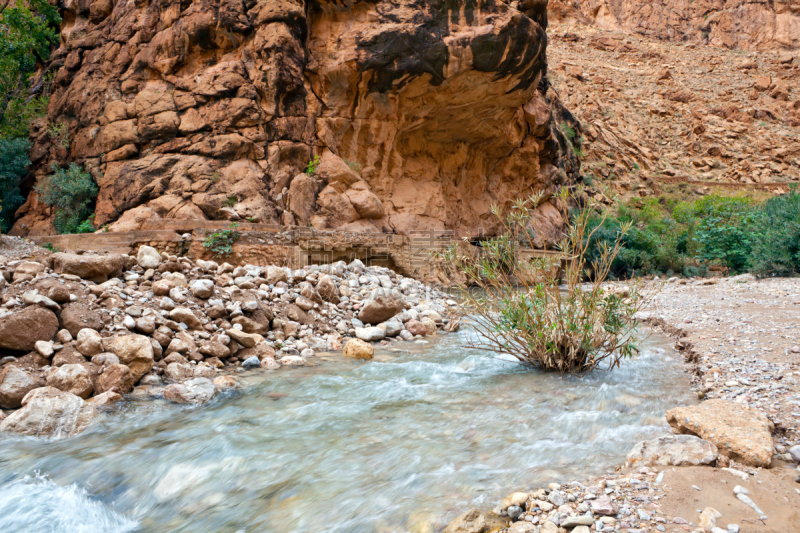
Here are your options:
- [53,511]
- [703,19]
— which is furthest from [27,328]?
[703,19]

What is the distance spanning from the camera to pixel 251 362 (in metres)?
4.45

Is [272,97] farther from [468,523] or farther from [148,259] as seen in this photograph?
[468,523]

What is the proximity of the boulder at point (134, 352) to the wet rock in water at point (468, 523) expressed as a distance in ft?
10.1

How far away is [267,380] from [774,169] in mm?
31346

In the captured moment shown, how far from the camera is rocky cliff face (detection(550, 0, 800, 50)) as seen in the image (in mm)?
37656

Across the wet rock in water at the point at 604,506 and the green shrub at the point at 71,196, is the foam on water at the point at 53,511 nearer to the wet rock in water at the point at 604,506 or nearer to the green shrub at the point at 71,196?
the wet rock in water at the point at 604,506

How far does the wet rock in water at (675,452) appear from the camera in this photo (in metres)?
1.96

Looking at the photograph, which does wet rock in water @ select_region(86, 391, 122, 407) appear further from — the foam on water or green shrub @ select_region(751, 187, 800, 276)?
green shrub @ select_region(751, 187, 800, 276)

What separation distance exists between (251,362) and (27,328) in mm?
1827

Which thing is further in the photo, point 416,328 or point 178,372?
point 416,328

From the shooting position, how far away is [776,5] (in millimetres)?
38000

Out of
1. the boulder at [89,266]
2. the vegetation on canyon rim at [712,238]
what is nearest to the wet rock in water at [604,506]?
the boulder at [89,266]

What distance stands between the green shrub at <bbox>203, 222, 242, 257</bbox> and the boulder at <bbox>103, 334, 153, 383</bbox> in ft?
12.6

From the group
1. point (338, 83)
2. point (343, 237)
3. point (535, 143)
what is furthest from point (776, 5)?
point (343, 237)
